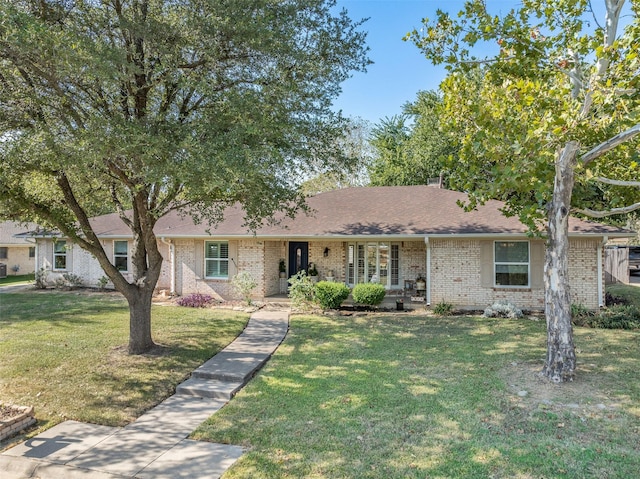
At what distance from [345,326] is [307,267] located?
5.54 metres

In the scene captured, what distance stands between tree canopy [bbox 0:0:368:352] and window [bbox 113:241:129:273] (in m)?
9.48

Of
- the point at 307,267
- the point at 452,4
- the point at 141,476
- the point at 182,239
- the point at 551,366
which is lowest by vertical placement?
the point at 141,476

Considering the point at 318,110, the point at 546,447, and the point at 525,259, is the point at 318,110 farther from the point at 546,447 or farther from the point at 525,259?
the point at 525,259

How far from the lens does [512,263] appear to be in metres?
13.2

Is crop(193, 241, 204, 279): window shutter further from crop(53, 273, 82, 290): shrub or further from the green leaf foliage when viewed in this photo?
the green leaf foliage

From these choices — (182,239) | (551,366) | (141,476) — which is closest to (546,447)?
Result: (551,366)

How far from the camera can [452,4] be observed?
9.22 metres

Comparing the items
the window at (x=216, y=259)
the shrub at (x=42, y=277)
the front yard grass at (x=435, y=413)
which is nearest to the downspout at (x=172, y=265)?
the window at (x=216, y=259)

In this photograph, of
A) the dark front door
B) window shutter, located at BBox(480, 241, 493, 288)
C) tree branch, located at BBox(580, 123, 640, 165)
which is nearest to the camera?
tree branch, located at BBox(580, 123, 640, 165)

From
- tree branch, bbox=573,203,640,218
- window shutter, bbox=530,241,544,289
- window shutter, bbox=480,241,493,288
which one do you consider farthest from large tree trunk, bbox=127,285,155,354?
window shutter, bbox=530,241,544,289

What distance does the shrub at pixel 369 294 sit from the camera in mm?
13172

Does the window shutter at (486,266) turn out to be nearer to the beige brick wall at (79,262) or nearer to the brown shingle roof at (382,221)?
the brown shingle roof at (382,221)

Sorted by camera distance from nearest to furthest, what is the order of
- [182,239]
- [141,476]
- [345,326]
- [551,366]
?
[141,476] < [551,366] < [345,326] < [182,239]

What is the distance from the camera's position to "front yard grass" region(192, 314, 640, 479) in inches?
177
